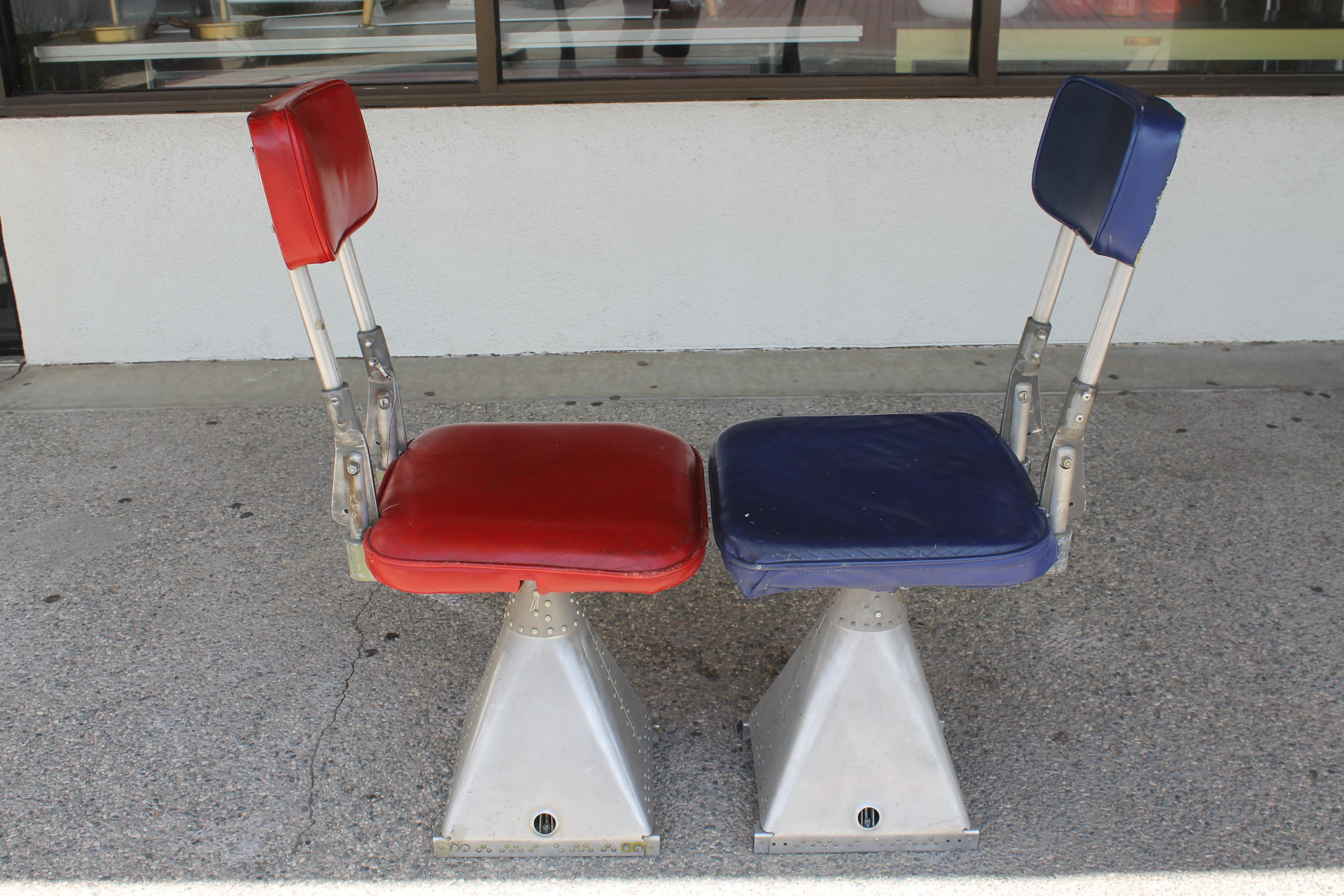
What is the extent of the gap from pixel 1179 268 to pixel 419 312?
248cm

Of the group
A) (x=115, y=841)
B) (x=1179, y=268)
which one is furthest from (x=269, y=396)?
(x=1179, y=268)

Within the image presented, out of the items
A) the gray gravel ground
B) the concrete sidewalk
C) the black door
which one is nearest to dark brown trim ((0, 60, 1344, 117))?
the black door

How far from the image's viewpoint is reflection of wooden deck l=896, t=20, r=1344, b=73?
358 cm

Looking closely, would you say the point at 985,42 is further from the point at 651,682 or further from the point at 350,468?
the point at 350,468

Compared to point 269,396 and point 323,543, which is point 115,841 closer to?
point 323,543

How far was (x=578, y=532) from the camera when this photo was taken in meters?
1.53

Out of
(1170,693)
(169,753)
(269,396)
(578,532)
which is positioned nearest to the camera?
(578,532)

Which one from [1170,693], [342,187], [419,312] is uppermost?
[342,187]

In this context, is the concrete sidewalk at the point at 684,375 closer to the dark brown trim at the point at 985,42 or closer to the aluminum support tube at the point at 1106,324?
the dark brown trim at the point at 985,42

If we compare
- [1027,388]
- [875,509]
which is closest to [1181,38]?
[1027,388]

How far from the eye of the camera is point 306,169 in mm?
1417

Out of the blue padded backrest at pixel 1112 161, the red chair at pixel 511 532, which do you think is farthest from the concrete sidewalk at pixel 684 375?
the blue padded backrest at pixel 1112 161

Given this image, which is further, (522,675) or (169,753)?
(169,753)

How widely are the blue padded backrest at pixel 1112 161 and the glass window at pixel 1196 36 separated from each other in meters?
2.03
